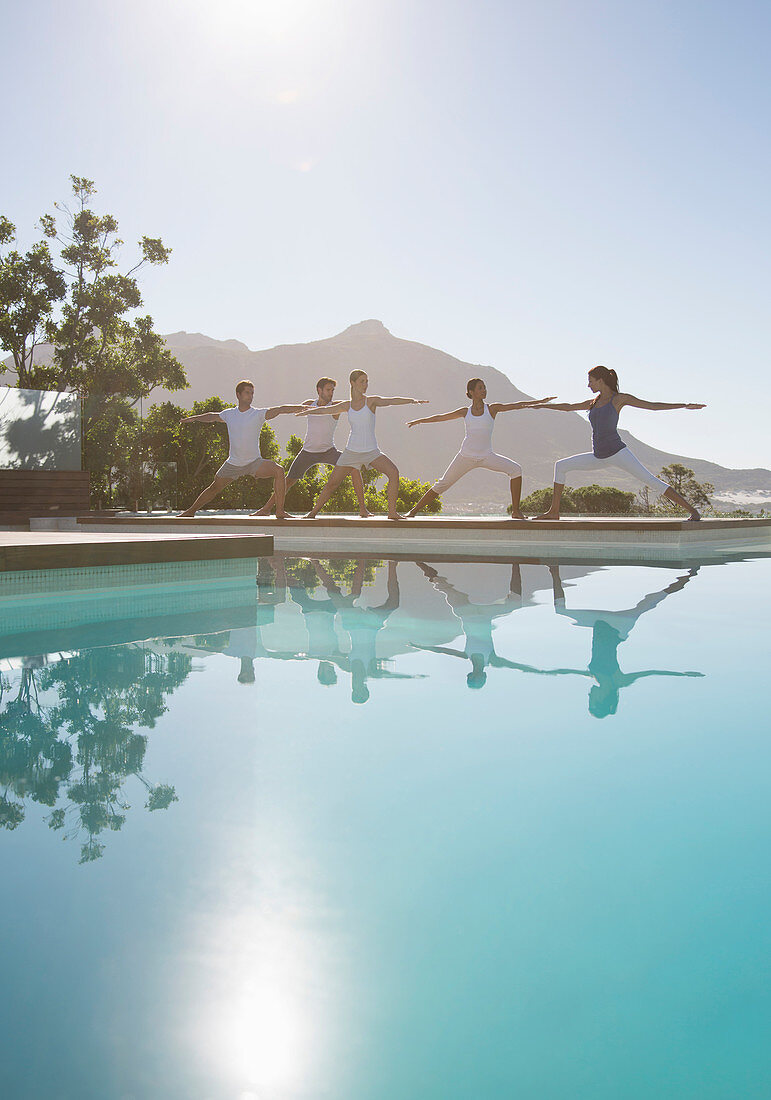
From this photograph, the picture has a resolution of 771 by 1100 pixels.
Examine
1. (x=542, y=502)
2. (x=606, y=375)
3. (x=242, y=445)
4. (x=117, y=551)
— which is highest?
(x=606, y=375)

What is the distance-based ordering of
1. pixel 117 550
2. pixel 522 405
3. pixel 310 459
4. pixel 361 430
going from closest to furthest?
1. pixel 117 550
2. pixel 522 405
3. pixel 361 430
4. pixel 310 459

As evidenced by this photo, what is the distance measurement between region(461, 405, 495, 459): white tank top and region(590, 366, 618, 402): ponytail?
142cm

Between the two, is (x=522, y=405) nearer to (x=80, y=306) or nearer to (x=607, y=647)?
(x=607, y=647)

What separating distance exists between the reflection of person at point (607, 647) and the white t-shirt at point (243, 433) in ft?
18.0

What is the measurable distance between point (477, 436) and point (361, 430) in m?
1.62

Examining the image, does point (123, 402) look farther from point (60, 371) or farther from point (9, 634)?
point (9, 634)

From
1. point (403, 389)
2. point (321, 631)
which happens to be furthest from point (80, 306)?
point (403, 389)

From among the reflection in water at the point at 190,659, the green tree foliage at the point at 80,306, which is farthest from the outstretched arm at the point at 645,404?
the green tree foliage at the point at 80,306

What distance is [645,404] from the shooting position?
915 cm

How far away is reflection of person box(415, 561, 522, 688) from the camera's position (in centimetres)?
394

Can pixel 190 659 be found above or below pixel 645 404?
below

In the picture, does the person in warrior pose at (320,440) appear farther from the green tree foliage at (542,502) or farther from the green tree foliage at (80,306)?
the green tree foliage at (542,502)

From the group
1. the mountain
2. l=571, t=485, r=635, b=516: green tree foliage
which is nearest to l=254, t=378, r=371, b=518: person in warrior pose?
l=571, t=485, r=635, b=516: green tree foliage

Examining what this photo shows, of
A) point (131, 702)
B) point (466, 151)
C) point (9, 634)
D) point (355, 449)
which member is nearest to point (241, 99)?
point (466, 151)
